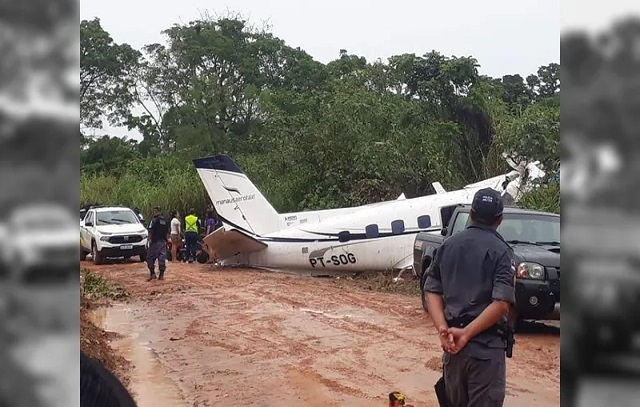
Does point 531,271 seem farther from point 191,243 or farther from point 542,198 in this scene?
point 191,243

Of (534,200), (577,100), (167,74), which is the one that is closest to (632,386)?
(577,100)

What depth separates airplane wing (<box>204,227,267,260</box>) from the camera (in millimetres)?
18766

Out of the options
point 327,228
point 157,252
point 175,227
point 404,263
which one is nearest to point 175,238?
point 175,227

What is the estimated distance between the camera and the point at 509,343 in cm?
439

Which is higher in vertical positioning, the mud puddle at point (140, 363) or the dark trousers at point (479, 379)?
the dark trousers at point (479, 379)

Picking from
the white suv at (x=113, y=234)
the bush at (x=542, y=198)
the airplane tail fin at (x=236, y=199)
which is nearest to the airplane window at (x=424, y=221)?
the bush at (x=542, y=198)

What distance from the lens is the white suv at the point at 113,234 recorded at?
915 inches

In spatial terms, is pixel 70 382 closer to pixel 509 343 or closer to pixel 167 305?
pixel 509 343

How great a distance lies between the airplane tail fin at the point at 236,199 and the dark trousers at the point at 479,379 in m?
15.4

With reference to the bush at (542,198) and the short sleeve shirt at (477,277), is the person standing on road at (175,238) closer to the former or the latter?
the bush at (542,198)

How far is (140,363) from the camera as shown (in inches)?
360

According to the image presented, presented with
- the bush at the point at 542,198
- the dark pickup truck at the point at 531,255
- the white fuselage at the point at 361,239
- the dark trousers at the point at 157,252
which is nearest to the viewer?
the dark pickup truck at the point at 531,255

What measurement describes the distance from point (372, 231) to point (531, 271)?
818 cm

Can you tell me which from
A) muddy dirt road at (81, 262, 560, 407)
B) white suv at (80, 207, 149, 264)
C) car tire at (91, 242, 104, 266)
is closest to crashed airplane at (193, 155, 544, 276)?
muddy dirt road at (81, 262, 560, 407)
